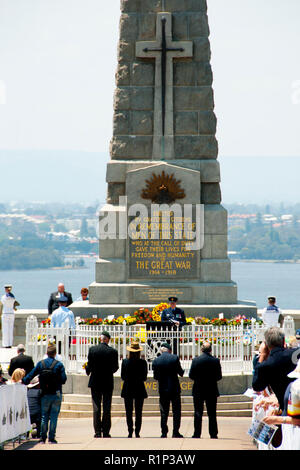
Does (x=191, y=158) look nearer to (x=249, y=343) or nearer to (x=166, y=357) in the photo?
(x=249, y=343)

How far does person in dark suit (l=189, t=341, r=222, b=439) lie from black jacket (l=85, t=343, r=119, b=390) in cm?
120

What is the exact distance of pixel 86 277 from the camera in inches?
5182

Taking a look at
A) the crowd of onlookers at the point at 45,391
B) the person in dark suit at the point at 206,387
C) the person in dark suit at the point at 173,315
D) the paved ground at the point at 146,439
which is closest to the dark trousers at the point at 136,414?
the paved ground at the point at 146,439

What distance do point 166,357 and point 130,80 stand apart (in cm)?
953

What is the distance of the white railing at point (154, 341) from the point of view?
17.5 m

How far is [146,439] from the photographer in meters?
13.1

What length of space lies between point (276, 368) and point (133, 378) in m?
3.91

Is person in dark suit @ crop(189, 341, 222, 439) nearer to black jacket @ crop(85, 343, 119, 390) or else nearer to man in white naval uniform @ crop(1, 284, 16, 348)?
black jacket @ crop(85, 343, 119, 390)

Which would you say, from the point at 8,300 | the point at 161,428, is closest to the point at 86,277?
the point at 8,300

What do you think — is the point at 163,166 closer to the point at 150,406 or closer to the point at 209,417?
the point at 150,406

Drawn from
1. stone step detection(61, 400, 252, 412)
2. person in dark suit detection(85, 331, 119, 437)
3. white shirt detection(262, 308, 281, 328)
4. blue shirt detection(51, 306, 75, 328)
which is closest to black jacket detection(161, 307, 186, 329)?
blue shirt detection(51, 306, 75, 328)

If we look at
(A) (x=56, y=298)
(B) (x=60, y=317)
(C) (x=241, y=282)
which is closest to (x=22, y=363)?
(B) (x=60, y=317)

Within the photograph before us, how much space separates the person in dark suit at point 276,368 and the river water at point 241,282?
70400 mm
